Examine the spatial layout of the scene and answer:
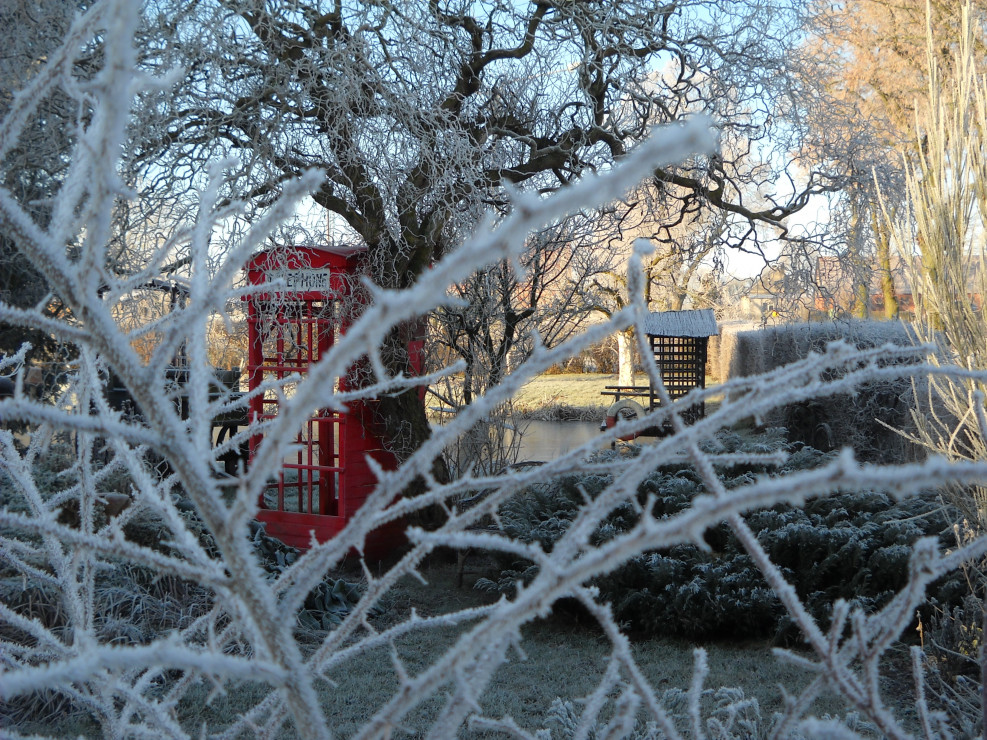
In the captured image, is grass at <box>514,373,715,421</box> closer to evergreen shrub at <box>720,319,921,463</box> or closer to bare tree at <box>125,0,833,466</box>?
evergreen shrub at <box>720,319,921,463</box>

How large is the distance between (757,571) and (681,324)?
27.0 feet

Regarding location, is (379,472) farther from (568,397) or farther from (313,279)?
(568,397)

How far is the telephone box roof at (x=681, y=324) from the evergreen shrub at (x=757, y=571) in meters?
7.20

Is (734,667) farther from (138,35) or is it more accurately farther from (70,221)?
(138,35)

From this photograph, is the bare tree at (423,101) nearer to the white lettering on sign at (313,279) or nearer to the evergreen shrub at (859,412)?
the white lettering on sign at (313,279)

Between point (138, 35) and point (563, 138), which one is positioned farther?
point (563, 138)

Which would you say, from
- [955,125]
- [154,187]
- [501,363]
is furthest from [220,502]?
[501,363]

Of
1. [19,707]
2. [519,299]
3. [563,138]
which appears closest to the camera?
[19,707]

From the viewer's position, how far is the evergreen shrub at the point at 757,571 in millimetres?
4238

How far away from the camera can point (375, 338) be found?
0.50m

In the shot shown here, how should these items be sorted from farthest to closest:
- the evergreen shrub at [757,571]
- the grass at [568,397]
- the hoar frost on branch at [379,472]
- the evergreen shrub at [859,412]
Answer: the grass at [568,397]
the evergreen shrub at [859,412]
the evergreen shrub at [757,571]
the hoar frost on branch at [379,472]

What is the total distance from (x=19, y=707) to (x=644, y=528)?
385 centimetres

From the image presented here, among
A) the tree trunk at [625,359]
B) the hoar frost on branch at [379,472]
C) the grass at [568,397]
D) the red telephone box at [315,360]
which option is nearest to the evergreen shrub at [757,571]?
the red telephone box at [315,360]

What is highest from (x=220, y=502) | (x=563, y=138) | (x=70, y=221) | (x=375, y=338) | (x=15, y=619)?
(x=563, y=138)
